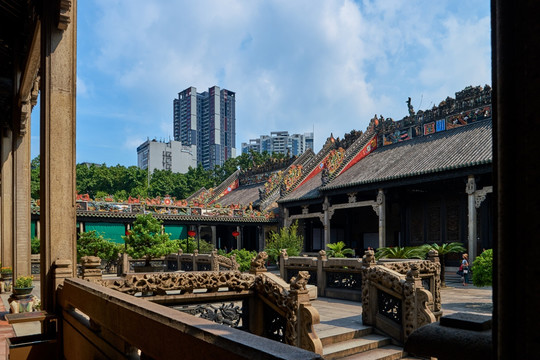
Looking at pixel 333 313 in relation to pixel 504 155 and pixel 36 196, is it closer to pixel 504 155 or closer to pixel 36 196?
pixel 504 155

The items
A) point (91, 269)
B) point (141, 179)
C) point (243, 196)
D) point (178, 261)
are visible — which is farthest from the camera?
point (141, 179)

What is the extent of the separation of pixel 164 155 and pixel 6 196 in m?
88.7

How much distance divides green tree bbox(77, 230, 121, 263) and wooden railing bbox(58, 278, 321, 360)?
1451 cm

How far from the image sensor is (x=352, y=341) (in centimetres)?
707

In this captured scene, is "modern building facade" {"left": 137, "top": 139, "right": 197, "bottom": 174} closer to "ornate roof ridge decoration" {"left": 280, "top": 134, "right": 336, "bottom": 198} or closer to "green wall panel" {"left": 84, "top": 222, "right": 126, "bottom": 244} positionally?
"ornate roof ridge decoration" {"left": 280, "top": 134, "right": 336, "bottom": 198}

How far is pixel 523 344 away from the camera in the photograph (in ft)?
2.45

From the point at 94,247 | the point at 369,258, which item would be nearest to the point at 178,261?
the point at 94,247

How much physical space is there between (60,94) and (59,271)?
2.25m

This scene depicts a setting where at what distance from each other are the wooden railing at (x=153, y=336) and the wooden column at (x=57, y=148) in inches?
57.9

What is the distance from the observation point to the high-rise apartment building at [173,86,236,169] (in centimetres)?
11456

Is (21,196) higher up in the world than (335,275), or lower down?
higher up

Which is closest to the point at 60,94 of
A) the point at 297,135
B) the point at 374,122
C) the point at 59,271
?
the point at 59,271

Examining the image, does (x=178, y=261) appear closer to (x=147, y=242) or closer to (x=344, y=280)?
(x=147, y=242)

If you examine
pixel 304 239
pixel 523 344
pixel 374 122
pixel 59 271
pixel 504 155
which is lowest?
pixel 304 239
